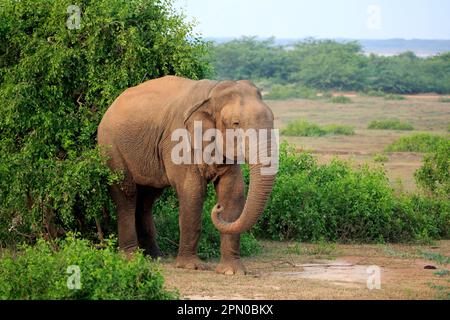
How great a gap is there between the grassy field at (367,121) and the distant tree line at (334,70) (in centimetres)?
187

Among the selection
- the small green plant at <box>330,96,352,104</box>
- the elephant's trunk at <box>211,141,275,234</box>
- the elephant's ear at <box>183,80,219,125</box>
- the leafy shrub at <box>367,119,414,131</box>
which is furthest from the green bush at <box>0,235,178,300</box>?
the small green plant at <box>330,96,352,104</box>

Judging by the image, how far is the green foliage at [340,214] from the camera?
13102mm

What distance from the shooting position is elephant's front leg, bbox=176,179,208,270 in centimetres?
1080

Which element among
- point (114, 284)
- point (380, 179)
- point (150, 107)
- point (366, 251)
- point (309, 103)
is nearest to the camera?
point (114, 284)

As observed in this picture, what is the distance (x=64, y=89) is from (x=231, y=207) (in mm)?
2300

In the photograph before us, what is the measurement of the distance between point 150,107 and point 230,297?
8.87ft

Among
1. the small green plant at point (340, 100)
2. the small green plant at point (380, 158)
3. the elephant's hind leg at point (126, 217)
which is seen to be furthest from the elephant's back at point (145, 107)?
the small green plant at point (340, 100)

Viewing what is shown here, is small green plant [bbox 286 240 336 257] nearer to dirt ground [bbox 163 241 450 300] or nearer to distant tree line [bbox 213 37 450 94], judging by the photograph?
dirt ground [bbox 163 241 450 300]

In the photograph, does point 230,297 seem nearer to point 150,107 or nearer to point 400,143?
point 150,107

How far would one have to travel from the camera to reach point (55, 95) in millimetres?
11625

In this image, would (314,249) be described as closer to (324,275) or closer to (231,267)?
(324,275)

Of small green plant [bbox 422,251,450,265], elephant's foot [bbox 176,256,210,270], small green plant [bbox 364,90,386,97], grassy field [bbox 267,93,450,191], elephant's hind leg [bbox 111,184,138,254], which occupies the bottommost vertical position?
small green plant [bbox 364,90,386,97]

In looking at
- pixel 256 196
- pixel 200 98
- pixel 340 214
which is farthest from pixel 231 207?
pixel 340 214
